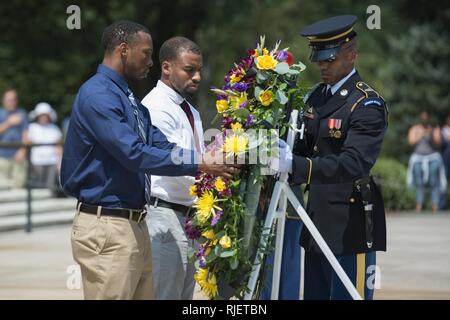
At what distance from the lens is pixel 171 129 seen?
259 inches

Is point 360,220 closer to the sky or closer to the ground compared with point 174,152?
closer to the ground

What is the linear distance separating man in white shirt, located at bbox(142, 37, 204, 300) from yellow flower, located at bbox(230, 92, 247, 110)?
36.8 inches

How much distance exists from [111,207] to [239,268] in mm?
745

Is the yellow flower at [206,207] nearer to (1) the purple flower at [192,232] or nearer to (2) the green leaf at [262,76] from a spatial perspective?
(1) the purple flower at [192,232]

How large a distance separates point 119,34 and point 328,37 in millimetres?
1208

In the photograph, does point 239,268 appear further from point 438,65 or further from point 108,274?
point 438,65

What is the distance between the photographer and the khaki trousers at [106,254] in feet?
18.2

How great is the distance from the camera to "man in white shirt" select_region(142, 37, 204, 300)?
6.47 metres

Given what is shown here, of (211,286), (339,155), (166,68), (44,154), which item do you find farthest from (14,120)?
(211,286)

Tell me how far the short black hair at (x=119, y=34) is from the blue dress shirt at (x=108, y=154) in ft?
0.57

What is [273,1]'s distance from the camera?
4081 centimetres

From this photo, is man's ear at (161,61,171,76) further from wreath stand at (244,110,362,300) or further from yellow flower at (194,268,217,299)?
yellow flower at (194,268,217,299)

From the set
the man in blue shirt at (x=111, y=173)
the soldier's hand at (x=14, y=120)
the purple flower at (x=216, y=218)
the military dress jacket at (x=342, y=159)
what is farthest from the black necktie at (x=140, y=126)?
the soldier's hand at (x=14, y=120)
